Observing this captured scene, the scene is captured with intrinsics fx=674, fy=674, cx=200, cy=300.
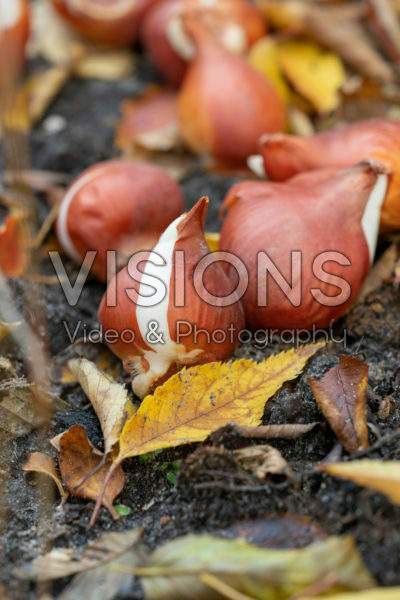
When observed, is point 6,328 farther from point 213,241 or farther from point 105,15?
point 105,15

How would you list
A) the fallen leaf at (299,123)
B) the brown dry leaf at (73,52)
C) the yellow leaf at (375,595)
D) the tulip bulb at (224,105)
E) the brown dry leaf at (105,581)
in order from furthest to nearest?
1. the brown dry leaf at (73,52)
2. the fallen leaf at (299,123)
3. the tulip bulb at (224,105)
4. the brown dry leaf at (105,581)
5. the yellow leaf at (375,595)

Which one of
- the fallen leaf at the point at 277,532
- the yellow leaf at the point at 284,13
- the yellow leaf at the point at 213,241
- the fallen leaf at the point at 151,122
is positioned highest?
the yellow leaf at the point at 284,13

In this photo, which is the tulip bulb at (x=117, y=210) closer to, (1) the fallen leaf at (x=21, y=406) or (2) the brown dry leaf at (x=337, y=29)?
(1) the fallen leaf at (x=21, y=406)

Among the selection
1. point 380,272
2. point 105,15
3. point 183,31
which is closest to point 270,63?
point 183,31

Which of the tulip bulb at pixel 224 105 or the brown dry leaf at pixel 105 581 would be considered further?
the tulip bulb at pixel 224 105

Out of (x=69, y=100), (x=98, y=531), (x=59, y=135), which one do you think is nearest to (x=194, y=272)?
(x=98, y=531)

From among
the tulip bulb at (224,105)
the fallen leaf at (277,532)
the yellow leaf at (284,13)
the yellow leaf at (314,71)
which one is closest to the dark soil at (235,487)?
the fallen leaf at (277,532)
